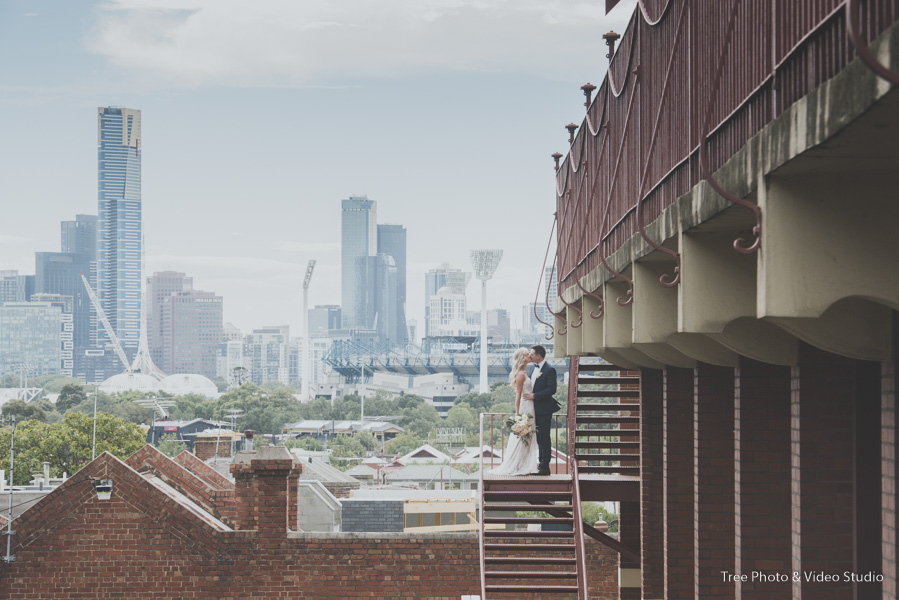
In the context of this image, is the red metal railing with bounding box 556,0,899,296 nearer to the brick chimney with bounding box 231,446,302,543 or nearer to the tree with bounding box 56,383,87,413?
the brick chimney with bounding box 231,446,302,543

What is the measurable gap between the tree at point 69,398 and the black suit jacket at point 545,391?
148m

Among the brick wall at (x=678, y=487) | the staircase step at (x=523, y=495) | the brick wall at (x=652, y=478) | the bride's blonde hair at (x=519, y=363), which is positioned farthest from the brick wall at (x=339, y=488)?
the brick wall at (x=678, y=487)

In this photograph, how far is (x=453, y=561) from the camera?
58.3ft

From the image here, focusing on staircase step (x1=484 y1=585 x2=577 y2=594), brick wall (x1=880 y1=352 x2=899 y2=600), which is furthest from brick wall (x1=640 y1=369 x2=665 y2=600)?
brick wall (x1=880 y1=352 x2=899 y2=600)

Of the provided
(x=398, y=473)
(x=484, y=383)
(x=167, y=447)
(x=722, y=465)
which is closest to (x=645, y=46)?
(x=722, y=465)

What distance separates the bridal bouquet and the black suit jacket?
174 millimetres

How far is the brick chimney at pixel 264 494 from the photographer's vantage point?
17625 millimetres

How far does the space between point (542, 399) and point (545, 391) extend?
14cm

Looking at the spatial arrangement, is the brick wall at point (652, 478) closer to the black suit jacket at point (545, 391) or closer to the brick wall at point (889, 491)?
the black suit jacket at point (545, 391)

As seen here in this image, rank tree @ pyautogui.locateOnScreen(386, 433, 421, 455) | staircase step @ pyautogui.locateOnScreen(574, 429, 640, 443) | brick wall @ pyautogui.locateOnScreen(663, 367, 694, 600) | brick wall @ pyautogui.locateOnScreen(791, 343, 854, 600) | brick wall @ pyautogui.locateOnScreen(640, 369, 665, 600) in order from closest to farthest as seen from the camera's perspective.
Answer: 1. brick wall @ pyautogui.locateOnScreen(791, 343, 854, 600)
2. brick wall @ pyautogui.locateOnScreen(663, 367, 694, 600)
3. brick wall @ pyautogui.locateOnScreen(640, 369, 665, 600)
4. staircase step @ pyautogui.locateOnScreen(574, 429, 640, 443)
5. tree @ pyautogui.locateOnScreen(386, 433, 421, 455)

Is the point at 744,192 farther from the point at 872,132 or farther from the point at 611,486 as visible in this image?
the point at 611,486

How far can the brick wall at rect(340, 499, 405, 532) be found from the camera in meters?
25.8

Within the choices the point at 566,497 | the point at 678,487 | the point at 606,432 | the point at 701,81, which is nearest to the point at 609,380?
the point at 606,432

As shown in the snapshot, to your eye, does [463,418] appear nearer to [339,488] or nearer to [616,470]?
[339,488]
